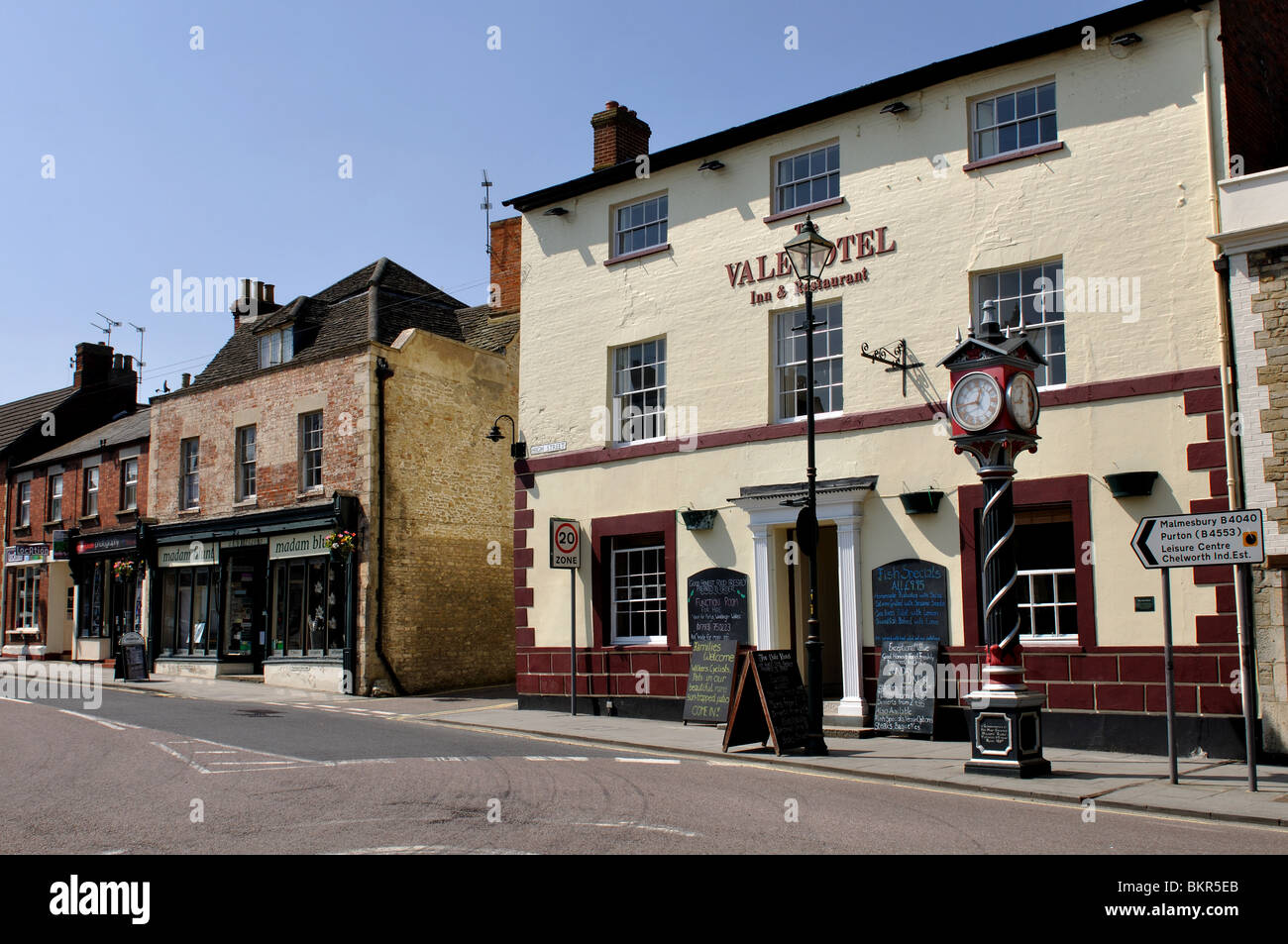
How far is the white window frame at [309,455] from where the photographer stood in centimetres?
2519

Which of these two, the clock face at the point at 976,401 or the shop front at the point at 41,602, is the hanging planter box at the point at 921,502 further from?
the shop front at the point at 41,602

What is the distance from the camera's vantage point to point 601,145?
20797mm

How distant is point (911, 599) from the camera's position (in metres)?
14.9

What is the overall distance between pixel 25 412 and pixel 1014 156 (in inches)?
1463

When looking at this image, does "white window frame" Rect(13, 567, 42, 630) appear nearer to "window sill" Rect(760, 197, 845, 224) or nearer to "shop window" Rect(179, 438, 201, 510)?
"shop window" Rect(179, 438, 201, 510)

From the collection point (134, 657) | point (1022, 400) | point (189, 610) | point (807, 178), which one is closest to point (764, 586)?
point (1022, 400)

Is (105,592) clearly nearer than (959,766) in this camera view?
No

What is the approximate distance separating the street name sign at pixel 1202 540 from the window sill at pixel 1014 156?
6.09 metres

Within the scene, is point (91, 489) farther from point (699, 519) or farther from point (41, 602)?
point (699, 519)

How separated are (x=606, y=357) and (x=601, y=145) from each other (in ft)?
15.4
